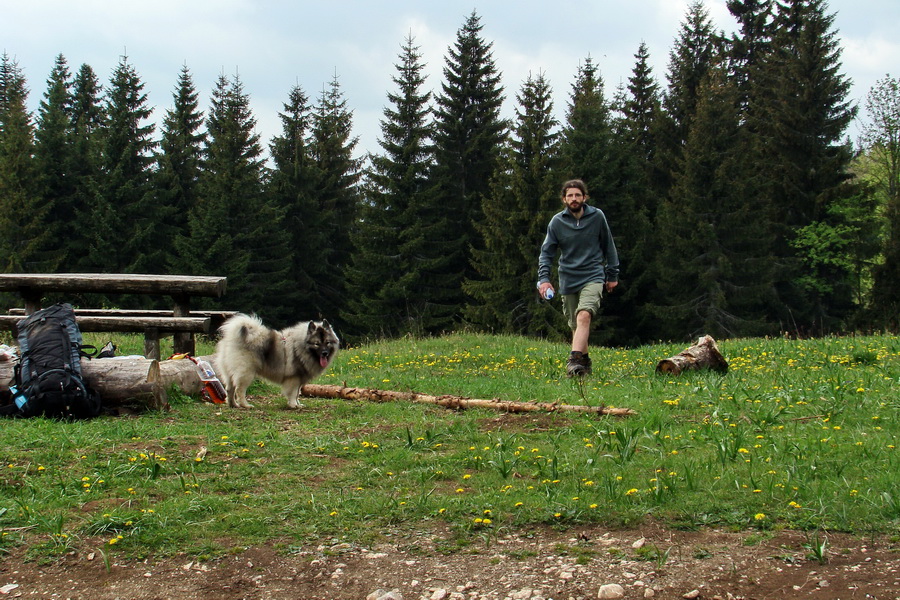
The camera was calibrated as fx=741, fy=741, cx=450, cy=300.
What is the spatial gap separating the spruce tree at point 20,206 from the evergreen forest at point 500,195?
14 centimetres

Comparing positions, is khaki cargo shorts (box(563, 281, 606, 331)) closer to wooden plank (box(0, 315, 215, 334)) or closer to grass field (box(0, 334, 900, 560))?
grass field (box(0, 334, 900, 560))

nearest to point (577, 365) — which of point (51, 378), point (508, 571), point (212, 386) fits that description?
point (212, 386)

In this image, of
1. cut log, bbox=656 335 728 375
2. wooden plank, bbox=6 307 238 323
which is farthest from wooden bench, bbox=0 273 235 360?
cut log, bbox=656 335 728 375

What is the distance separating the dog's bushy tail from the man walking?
3.56 m

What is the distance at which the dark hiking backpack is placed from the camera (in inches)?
290

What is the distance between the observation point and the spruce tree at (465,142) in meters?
45.2

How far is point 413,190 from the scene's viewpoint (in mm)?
44938

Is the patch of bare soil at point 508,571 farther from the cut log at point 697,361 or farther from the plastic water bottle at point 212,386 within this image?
the cut log at point 697,361

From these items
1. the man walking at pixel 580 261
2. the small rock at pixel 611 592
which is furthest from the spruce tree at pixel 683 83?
the small rock at pixel 611 592

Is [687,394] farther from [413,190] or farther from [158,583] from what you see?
[413,190]

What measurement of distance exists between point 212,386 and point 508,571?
657 cm

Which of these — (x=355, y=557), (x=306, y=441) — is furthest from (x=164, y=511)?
(x=306, y=441)

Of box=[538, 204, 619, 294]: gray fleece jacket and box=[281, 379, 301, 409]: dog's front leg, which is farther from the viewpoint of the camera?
box=[538, 204, 619, 294]: gray fleece jacket

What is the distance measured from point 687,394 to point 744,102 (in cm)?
4507
